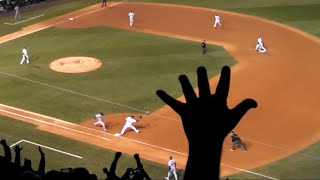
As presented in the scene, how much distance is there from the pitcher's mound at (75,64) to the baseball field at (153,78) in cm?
14

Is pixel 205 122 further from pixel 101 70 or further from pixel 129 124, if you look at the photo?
pixel 101 70

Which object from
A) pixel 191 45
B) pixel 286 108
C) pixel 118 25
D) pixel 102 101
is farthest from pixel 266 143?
pixel 118 25

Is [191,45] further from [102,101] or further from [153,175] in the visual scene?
[153,175]

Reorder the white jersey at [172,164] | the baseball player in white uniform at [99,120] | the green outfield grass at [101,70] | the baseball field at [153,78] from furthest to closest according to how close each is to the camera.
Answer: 1. the green outfield grass at [101,70]
2. the baseball player in white uniform at [99,120]
3. the baseball field at [153,78]
4. the white jersey at [172,164]

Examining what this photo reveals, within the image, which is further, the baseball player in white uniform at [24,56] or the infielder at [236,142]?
the baseball player in white uniform at [24,56]

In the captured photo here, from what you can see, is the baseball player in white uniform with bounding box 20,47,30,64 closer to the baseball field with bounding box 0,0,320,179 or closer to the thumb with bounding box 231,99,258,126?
the baseball field with bounding box 0,0,320,179

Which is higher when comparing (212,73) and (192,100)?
(192,100)

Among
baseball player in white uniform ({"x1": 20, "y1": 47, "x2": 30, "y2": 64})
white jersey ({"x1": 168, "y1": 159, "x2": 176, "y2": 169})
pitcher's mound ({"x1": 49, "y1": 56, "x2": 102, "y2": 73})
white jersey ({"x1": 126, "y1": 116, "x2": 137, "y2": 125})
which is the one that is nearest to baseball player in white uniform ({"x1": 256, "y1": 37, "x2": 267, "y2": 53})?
pitcher's mound ({"x1": 49, "y1": 56, "x2": 102, "y2": 73})

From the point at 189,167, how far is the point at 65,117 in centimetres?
2457

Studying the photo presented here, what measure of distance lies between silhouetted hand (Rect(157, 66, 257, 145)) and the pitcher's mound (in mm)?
31785

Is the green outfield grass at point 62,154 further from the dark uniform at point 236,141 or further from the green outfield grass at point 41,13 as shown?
the green outfield grass at point 41,13

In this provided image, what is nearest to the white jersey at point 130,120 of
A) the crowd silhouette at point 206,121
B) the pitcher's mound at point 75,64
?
the pitcher's mound at point 75,64

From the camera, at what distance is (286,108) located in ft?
101

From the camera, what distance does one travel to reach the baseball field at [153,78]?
26.5 metres
